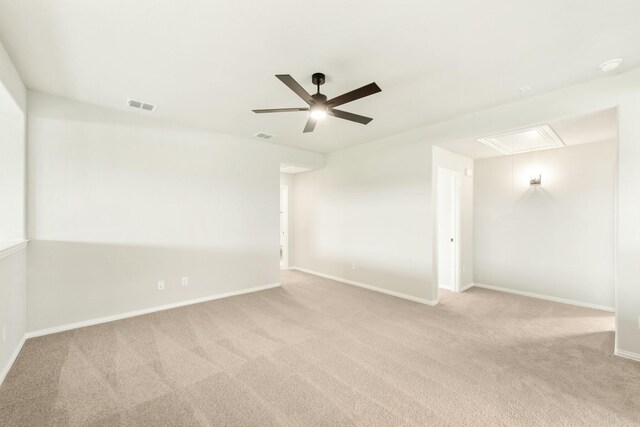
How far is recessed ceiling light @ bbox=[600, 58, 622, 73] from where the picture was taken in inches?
97.1

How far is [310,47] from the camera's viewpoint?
2.27 m

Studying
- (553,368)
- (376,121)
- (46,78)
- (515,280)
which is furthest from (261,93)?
(515,280)

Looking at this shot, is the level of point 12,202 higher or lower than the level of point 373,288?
higher

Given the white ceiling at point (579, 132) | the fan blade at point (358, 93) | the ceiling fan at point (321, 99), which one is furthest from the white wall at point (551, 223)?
the fan blade at point (358, 93)

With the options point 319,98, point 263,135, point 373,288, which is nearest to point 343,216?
point 373,288

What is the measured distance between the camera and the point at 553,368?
97.0 inches

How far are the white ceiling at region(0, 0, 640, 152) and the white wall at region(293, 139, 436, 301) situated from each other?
1.50 meters

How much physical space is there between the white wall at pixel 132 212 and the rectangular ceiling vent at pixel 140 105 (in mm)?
319

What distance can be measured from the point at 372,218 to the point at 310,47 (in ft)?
11.1

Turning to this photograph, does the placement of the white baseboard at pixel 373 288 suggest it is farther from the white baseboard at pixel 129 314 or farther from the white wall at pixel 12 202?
the white wall at pixel 12 202

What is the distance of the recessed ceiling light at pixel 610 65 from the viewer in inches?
97.1

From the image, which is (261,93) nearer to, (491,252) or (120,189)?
(120,189)

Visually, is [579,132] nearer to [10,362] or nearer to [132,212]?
[132,212]

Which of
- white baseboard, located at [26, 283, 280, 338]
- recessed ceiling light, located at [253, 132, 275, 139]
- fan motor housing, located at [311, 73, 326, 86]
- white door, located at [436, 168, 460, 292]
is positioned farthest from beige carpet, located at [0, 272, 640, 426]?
recessed ceiling light, located at [253, 132, 275, 139]
